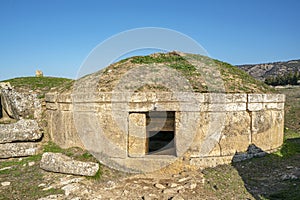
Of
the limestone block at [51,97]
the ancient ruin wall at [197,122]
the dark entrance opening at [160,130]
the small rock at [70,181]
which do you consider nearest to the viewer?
the small rock at [70,181]

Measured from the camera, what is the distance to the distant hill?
39.0 m

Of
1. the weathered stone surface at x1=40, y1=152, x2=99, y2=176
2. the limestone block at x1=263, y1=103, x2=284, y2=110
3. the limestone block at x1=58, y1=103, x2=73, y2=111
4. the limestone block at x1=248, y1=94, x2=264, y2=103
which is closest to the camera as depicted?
the weathered stone surface at x1=40, y1=152, x2=99, y2=176

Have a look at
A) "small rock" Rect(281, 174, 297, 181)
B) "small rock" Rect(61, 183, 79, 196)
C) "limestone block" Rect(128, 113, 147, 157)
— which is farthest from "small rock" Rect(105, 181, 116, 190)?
"small rock" Rect(281, 174, 297, 181)

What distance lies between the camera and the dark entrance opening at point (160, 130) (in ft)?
29.3

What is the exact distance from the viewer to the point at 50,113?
858 centimetres

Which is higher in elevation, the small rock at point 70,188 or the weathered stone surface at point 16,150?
the weathered stone surface at point 16,150

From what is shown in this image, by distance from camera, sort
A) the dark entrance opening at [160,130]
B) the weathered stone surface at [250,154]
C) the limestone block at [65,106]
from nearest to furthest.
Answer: the weathered stone surface at [250,154], the limestone block at [65,106], the dark entrance opening at [160,130]

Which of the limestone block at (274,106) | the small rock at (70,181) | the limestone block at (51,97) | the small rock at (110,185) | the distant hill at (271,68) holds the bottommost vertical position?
the small rock at (110,185)

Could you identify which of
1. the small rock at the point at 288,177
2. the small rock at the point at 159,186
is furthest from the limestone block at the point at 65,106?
the small rock at the point at 288,177

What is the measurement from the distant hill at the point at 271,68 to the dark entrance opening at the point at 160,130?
31502 millimetres

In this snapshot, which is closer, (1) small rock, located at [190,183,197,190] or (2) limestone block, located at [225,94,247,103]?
(1) small rock, located at [190,183,197,190]

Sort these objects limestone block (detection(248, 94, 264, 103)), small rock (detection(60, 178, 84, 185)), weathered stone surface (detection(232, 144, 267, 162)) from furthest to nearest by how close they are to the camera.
→ limestone block (detection(248, 94, 264, 103)), weathered stone surface (detection(232, 144, 267, 162)), small rock (detection(60, 178, 84, 185))

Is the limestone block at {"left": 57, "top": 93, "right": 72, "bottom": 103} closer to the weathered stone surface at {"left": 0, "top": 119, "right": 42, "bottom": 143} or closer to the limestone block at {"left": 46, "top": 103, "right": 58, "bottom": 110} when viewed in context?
the limestone block at {"left": 46, "top": 103, "right": 58, "bottom": 110}

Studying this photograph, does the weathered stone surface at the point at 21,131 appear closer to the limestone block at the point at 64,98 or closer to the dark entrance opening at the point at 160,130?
the limestone block at the point at 64,98
